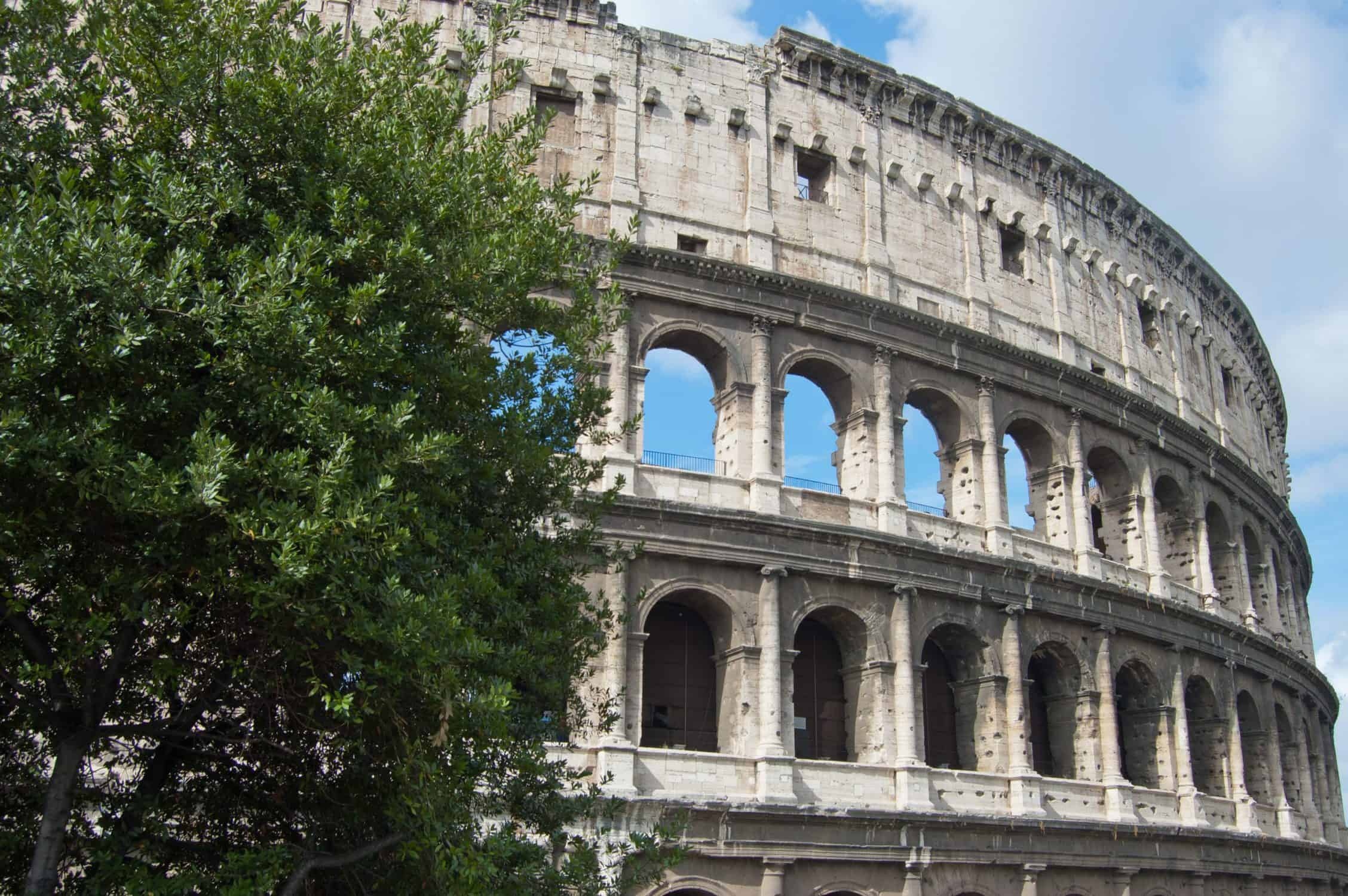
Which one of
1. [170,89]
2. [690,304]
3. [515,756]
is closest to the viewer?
[170,89]

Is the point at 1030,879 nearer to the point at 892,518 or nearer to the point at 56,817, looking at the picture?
the point at 892,518

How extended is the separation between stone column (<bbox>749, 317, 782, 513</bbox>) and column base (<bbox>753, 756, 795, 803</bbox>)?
10.9ft

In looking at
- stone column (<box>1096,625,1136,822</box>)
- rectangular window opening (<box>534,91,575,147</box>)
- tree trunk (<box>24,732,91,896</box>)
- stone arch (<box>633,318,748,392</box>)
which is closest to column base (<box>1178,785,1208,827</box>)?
stone column (<box>1096,625,1136,822</box>)

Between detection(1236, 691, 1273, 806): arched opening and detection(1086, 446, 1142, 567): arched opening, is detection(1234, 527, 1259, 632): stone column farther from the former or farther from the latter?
detection(1086, 446, 1142, 567): arched opening

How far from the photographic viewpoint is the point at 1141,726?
69.2 feet

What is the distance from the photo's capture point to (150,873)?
308 inches

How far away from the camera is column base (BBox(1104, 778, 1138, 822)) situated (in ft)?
62.4

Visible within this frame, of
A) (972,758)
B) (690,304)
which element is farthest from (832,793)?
(690,304)

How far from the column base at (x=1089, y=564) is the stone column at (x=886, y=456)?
12.3 feet

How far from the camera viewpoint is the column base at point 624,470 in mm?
16766

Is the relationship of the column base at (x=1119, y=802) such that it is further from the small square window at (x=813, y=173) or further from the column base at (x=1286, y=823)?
the small square window at (x=813, y=173)

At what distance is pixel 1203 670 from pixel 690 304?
11356mm

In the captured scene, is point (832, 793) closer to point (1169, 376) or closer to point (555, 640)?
point (555, 640)

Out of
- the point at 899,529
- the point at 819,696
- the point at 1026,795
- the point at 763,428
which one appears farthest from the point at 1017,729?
the point at 763,428
